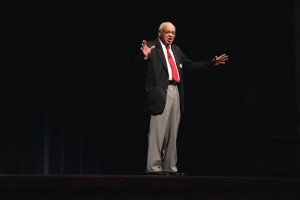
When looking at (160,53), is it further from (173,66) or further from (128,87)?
(128,87)

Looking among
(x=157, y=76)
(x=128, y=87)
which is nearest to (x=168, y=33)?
(x=157, y=76)

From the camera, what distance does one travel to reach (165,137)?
3.43m

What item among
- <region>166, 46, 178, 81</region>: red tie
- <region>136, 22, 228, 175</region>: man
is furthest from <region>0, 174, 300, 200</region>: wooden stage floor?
<region>166, 46, 178, 81</region>: red tie

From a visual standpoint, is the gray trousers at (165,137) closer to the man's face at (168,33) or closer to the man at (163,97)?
the man at (163,97)

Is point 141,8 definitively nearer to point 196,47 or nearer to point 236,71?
point 196,47

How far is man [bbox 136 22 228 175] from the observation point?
3.31 metres

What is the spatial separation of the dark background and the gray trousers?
1173 mm

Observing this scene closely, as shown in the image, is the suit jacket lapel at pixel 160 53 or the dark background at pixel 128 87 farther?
the dark background at pixel 128 87

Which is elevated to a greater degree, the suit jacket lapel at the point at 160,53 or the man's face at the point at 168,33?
the man's face at the point at 168,33

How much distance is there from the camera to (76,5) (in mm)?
4473

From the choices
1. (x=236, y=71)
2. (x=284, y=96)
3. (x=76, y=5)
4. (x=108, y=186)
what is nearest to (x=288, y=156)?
(x=284, y=96)

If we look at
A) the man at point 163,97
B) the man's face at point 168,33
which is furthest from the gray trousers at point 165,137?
the man's face at point 168,33

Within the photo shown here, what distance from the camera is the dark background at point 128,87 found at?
4.39 meters

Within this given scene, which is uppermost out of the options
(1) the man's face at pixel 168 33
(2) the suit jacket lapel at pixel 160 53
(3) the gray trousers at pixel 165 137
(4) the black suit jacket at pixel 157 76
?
(1) the man's face at pixel 168 33
